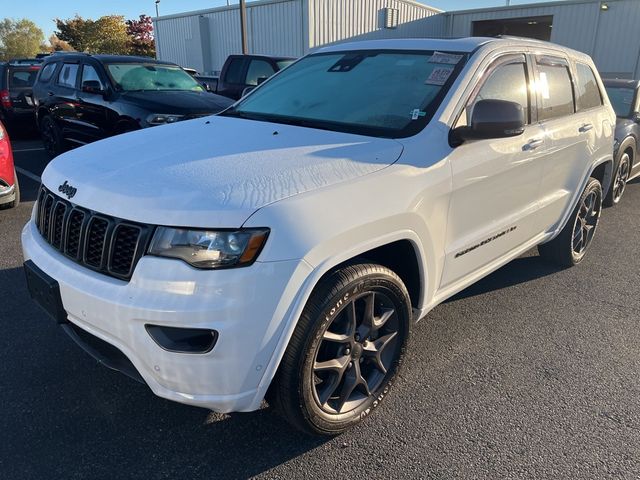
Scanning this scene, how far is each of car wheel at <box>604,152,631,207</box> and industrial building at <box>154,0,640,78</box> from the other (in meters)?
13.2

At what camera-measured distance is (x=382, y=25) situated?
24203 mm

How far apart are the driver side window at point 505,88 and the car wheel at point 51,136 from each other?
7.46 metres

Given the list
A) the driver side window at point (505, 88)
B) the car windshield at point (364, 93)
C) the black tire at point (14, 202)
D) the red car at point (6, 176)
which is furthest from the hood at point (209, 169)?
the black tire at point (14, 202)

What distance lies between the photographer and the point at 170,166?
94.7 inches

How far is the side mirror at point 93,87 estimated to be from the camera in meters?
7.53

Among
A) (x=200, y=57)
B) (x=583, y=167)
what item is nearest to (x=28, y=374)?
(x=583, y=167)

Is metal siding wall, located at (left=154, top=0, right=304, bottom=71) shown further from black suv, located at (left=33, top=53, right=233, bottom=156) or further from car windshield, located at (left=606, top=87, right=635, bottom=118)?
car windshield, located at (left=606, top=87, right=635, bottom=118)

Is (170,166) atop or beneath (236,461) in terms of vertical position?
atop

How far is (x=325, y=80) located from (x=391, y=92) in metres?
0.58

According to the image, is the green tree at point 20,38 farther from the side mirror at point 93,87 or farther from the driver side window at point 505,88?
the driver side window at point 505,88

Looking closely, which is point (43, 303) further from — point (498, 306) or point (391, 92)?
point (498, 306)

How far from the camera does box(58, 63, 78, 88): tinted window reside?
827cm

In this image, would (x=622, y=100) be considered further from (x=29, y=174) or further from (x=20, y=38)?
(x=20, y=38)

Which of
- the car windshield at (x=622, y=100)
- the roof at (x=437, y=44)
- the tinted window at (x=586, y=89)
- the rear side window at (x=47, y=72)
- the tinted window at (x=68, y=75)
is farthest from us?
the rear side window at (x=47, y=72)
